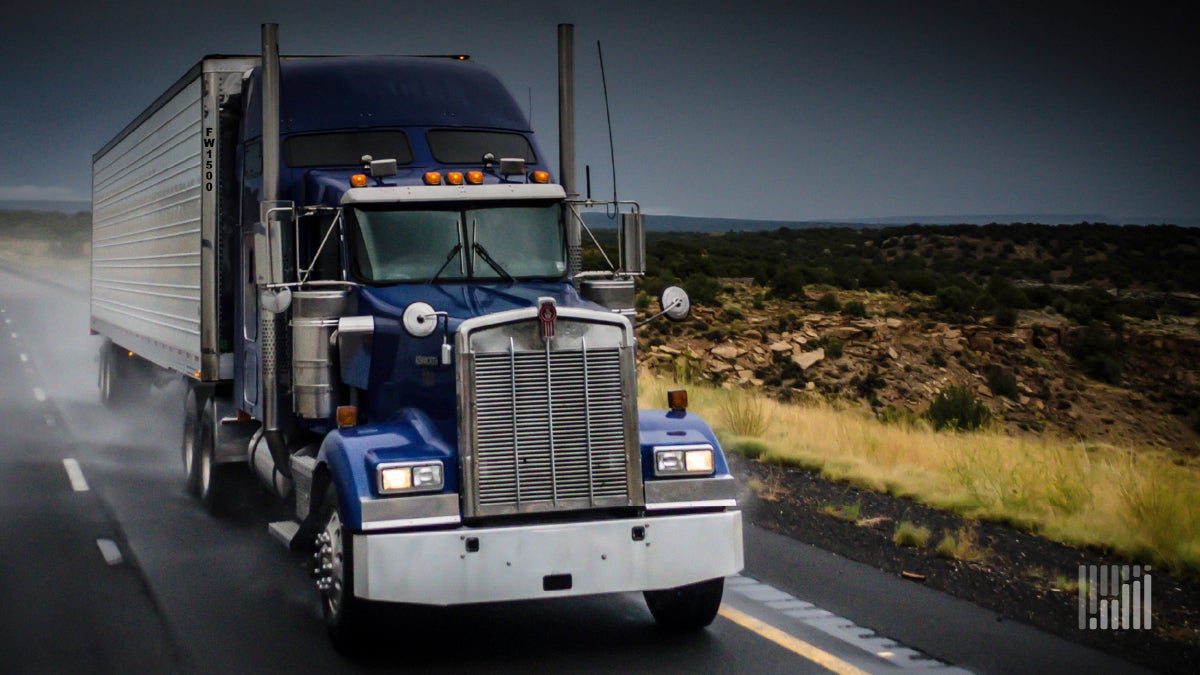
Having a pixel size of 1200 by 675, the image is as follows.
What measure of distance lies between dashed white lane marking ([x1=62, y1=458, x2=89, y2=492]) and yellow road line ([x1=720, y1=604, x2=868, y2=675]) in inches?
332

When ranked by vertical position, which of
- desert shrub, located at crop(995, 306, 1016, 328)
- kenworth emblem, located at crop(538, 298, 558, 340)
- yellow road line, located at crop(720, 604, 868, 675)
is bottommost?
yellow road line, located at crop(720, 604, 868, 675)

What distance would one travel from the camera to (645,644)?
8.31m

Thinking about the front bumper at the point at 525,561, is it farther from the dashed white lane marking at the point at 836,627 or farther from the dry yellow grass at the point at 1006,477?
the dry yellow grass at the point at 1006,477

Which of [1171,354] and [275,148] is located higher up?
[275,148]

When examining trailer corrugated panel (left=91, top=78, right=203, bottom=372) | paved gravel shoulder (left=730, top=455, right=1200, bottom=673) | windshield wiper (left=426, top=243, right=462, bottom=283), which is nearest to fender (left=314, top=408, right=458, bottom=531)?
windshield wiper (left=426, top=243, right=462, bottom=283)

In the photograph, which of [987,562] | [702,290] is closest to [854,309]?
[702,290]

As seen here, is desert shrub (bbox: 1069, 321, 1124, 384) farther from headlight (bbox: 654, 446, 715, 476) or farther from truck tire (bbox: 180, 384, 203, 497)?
headlight (bbox: 654, 446, 715, 476)

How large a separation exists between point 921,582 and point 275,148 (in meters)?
5.30

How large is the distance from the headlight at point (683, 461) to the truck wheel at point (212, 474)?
586cm

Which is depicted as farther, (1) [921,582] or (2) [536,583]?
(1) [921,582]

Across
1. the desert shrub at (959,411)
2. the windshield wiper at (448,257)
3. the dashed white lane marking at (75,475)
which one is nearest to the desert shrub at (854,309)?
the desert shrub at (959,411)

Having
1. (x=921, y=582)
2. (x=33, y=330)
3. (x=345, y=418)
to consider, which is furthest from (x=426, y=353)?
(x=33, y=330)

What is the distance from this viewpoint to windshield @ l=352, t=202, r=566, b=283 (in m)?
9.37

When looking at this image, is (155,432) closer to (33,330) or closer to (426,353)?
(426,353)
